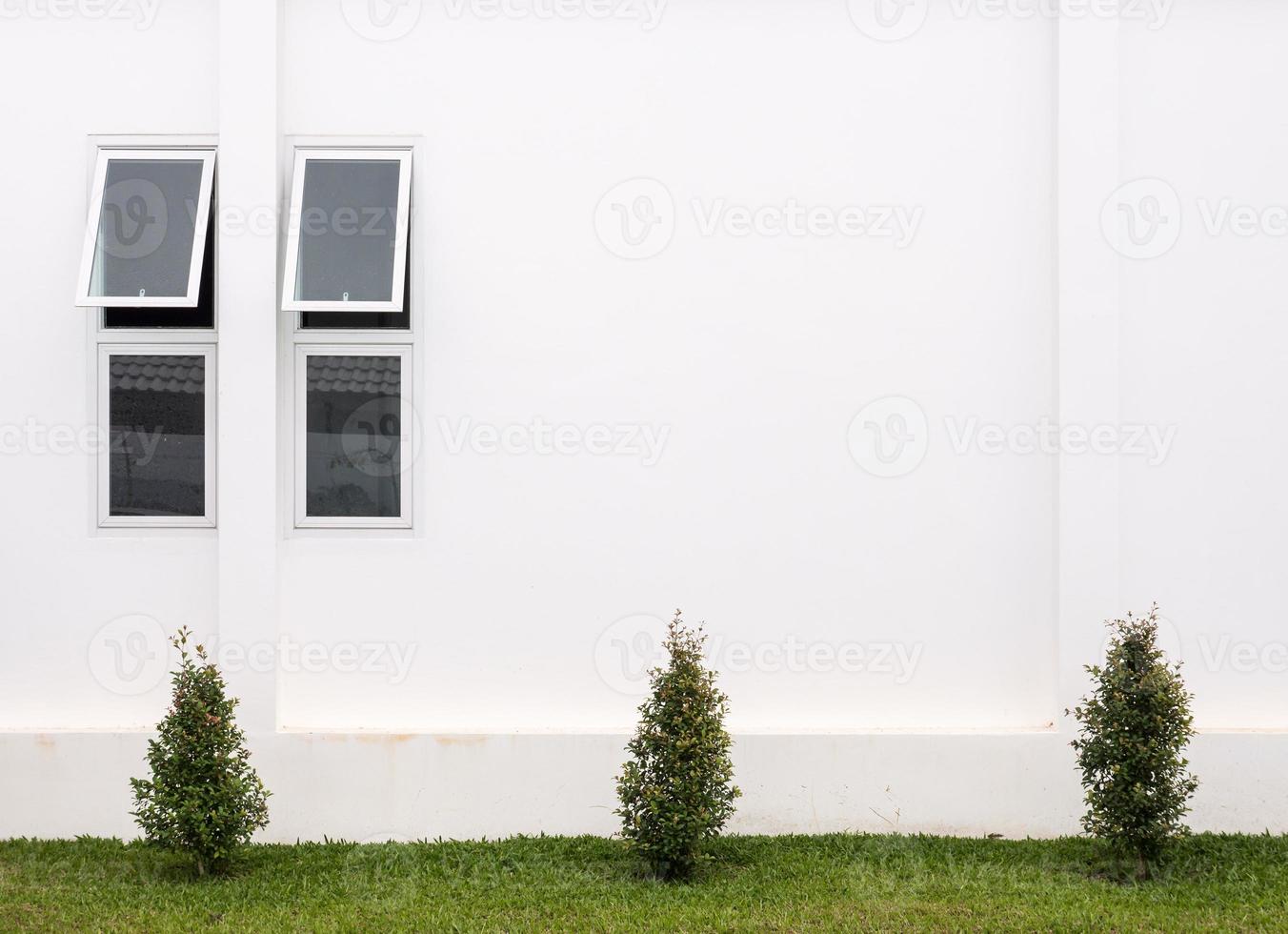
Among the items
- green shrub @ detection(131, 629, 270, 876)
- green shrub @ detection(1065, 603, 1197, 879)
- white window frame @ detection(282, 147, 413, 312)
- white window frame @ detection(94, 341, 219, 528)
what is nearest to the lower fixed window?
white window frame @ detection(282, 147, 413, 312)

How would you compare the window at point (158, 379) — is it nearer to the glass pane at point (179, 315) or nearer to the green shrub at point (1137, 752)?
the glass pane at point (179, 315)

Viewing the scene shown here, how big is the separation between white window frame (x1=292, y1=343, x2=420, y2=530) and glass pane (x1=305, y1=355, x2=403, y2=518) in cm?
2

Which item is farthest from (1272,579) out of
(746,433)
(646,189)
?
(646,189)

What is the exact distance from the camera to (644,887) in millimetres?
5020

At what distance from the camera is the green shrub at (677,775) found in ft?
16.3

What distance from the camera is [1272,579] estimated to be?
5.80 m

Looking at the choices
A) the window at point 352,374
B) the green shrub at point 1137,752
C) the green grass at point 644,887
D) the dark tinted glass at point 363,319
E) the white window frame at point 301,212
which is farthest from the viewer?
the dark tinted glass at point 363,319

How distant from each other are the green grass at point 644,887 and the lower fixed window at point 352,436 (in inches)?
73.4

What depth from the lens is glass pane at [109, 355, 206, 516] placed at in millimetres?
5891

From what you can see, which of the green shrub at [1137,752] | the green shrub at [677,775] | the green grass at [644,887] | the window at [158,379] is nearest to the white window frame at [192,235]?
the window at [158,379]

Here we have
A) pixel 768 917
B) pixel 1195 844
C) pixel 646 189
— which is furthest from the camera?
pixel 646 189

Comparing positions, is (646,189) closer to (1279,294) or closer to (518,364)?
(518,364)

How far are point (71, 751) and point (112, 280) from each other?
263 cm

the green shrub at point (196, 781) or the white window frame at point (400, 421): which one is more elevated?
the white window frame at point (400, 421)
